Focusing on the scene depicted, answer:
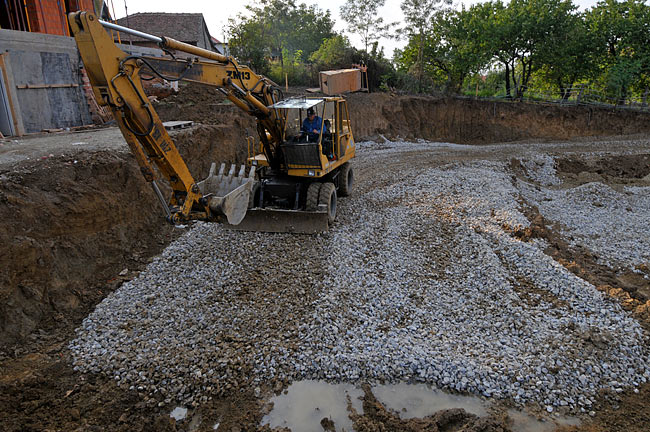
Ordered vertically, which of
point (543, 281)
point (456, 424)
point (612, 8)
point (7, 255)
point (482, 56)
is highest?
point (612, 8)

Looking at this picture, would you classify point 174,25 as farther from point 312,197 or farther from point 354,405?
point 354,405

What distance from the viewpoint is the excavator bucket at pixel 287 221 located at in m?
9.42

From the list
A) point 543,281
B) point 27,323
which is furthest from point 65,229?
point 543,281

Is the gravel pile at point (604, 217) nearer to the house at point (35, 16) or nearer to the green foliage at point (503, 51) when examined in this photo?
the green foliage at point (503, 51)

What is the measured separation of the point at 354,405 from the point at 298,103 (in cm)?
649

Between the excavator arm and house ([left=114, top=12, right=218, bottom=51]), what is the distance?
27.7 metres

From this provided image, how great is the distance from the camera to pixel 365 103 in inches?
978

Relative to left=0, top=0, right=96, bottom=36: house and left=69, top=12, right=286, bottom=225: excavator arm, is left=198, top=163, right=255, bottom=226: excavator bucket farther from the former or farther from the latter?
left=0, top=0, right=96, bottom=36: house

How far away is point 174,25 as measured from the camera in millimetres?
33062

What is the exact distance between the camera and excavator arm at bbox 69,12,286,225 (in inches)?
211

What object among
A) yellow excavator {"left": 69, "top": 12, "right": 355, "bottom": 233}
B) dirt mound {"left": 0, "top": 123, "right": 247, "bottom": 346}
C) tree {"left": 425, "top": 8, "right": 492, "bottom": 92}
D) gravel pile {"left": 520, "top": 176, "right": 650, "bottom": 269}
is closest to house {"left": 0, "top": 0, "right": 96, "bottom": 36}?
dirt mound {"left": 0, "top": 123, "right": 247, "bottom": 346}

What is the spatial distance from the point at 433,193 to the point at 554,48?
1959cm

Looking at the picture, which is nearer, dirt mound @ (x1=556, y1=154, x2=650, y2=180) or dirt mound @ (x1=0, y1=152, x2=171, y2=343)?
dirt mound @ (x1=0, y1=152, x2=171, y2=343)

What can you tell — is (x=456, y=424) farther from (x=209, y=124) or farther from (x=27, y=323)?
(x=209, y=124)
